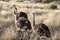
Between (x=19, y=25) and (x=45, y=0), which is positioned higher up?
(x=19, y=25)

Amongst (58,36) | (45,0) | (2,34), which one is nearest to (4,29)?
(2,34)

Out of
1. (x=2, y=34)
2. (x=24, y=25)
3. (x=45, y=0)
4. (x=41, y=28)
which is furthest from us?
(x=45, y=0)

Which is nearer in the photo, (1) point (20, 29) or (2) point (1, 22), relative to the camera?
(1) point (20, 29)

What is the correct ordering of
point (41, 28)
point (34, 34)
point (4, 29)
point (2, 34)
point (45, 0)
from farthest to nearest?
point (45, 0), point (4, 29), point (2, 34), point (34, 34), point (41, 28)

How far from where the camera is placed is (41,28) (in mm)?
11602

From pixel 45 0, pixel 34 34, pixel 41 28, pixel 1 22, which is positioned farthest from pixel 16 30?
pixel 45 0

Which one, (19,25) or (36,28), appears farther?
(19,25)

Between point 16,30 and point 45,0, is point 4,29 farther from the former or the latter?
point 45,0

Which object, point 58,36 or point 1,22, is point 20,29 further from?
point 1,22

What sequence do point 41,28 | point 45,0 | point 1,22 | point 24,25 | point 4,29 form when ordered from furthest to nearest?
point 45,0 < point 1,22 < point 4,29 < point 24,25 < point 41,28

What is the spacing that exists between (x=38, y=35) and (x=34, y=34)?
66 cm

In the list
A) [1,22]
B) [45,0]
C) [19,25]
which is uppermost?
[19,25]

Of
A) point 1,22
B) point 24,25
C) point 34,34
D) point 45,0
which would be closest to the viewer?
point 34,34

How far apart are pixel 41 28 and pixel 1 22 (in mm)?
6630
